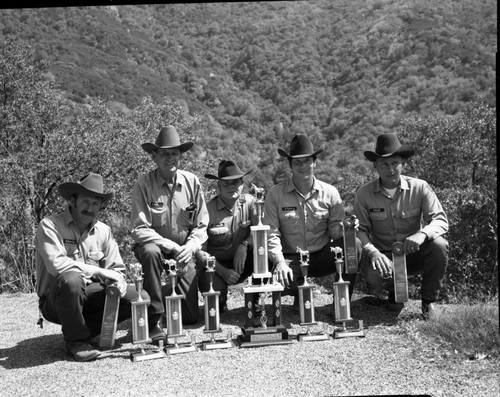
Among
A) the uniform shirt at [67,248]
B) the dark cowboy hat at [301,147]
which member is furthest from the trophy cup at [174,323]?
the dark cowboy hat at [301,147]

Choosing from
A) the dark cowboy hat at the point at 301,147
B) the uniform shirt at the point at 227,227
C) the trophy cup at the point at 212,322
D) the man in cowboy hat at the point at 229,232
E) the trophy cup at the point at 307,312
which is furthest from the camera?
the uniform shirt at the point at 227,227

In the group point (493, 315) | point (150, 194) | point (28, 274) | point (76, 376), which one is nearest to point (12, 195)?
point (28, 274)

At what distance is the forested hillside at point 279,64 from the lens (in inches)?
1167

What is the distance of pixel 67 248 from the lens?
562cm

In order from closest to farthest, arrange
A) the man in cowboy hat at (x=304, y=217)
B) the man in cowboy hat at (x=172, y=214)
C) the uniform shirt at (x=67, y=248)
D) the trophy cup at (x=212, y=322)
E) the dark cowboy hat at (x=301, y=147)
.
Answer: the uniform shirt at (x=67, y=248) → the trophy cup at (x=212, y=322) → the man in cowboy hat at (x=172, y=214) → the dark cowboy hat at (x=301, y=147) → the man in cowboy hat at (x=304, y=217)

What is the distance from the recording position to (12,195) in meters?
12.8

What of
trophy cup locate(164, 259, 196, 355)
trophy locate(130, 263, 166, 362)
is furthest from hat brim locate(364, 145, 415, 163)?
trophy locate(130, 263, 166, 362)

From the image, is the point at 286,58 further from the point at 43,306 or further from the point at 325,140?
the point at 43,306

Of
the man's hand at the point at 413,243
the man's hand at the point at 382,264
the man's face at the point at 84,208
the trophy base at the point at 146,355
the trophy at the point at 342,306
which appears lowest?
the trophy base at the point at 146,355

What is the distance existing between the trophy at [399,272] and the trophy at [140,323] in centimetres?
224

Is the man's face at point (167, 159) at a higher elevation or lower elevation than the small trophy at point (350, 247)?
higher

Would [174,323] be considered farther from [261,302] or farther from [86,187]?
[86,187]

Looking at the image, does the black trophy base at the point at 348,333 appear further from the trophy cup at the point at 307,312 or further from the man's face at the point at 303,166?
the man's face at the point at 303,166

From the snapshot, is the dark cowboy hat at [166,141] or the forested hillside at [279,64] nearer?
the dark cowboy hat at [166,141]
